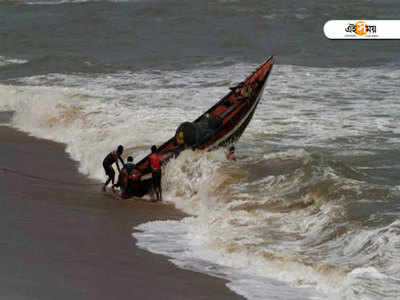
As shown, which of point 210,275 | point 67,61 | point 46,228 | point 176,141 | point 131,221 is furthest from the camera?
point 67,61

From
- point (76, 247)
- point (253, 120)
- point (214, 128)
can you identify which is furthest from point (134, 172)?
point (253, 120)

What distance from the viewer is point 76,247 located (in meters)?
11.0

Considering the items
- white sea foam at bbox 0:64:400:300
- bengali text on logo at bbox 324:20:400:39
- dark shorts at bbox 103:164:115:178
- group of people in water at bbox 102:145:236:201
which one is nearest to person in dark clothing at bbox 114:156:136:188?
group of people in water at bbox 102:145:236:201

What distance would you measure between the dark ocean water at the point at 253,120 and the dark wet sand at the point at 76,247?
48 cm

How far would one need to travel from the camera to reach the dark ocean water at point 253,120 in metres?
10.8

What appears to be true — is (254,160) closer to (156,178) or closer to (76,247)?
(156,178)

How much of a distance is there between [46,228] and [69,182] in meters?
3.88

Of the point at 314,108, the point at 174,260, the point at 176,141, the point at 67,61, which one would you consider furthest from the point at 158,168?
the point at 67,61

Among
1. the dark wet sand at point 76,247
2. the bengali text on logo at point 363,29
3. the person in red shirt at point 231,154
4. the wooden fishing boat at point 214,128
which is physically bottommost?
the dark wet sand at point 76,247

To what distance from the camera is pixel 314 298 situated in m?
9.33

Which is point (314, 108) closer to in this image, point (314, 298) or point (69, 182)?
point (69, 182)

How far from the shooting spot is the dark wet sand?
930 cm

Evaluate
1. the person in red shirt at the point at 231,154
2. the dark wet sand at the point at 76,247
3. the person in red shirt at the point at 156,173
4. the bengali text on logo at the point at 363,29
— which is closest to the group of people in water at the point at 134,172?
the person in red shirt at the point at 156,173

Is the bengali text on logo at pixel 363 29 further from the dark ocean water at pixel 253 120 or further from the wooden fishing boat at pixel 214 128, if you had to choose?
the wooden fishing boat at pixel 214 128
